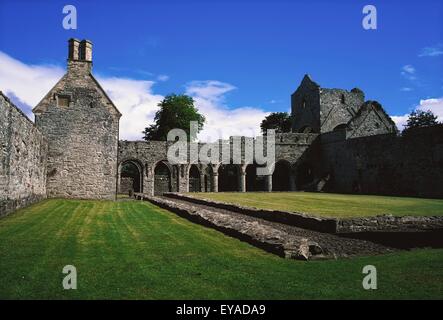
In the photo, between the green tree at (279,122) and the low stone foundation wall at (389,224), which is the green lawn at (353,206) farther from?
the green tree at (279,122)

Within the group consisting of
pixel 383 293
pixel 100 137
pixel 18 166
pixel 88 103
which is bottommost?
pixel 383 293

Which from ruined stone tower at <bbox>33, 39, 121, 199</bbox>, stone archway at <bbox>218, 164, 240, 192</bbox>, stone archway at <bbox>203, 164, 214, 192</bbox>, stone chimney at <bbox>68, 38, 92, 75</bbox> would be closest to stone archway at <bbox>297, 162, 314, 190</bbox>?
stone archway at <bbox>218, 164, 240, 192</bbox>

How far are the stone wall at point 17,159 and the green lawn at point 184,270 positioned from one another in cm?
364

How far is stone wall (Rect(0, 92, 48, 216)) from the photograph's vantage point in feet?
38.6

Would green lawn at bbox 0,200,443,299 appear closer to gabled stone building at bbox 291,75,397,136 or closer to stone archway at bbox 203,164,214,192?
stone archway at bbox 203,164,214,192

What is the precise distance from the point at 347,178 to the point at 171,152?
13.4 metres

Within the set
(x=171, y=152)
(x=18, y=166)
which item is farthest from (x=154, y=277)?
(x=171, y=152)

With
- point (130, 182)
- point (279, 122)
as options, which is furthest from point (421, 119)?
point (130, 182)

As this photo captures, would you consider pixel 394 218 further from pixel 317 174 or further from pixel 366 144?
pixel 317 174

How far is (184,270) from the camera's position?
5781 millimetres

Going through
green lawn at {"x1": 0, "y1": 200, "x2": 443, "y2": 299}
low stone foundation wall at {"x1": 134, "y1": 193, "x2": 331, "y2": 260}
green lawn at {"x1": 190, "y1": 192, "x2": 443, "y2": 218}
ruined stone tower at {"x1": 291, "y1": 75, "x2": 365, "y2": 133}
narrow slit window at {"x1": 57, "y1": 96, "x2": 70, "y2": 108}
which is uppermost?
ruined stone tower at {"x1": 291, "y1": 75, "x2": 365, "y2": 133}

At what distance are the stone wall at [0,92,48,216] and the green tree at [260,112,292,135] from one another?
4371cm

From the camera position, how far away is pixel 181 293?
4.71 metres

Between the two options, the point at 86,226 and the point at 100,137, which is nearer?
the point at 86,226
